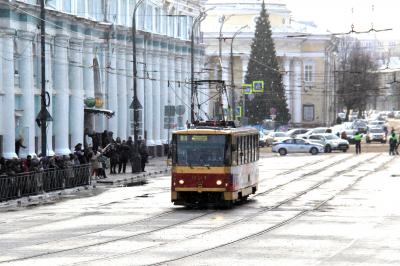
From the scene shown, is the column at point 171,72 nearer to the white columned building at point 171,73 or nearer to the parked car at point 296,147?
the white columned building at point 171,73

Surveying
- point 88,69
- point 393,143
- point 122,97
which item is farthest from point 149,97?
point 393,143

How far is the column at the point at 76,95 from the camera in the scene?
59250mm

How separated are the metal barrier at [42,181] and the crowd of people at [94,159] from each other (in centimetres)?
25

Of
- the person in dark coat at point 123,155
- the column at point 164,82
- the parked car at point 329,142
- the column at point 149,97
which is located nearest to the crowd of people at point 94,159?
the person in dark coat at point 123,155

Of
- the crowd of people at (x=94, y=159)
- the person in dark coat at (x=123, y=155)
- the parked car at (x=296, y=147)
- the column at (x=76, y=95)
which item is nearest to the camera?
the crowd of people at (x=94, y=159)

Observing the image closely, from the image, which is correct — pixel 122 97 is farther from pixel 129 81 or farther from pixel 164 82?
pixel 164 82

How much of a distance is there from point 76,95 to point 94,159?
37.6 ft

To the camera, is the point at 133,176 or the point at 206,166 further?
the point at 133,176

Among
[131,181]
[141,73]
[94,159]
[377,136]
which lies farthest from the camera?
[377,136]

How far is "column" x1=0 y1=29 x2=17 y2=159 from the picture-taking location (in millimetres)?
49031

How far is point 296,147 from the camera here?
82.4 metres

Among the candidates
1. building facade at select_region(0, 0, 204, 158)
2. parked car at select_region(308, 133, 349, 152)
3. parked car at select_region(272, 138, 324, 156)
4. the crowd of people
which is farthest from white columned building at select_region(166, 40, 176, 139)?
the crowd of people

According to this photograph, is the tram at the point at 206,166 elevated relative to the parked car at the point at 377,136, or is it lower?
elevated

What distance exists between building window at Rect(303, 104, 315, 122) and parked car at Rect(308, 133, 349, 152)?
54.2 m
